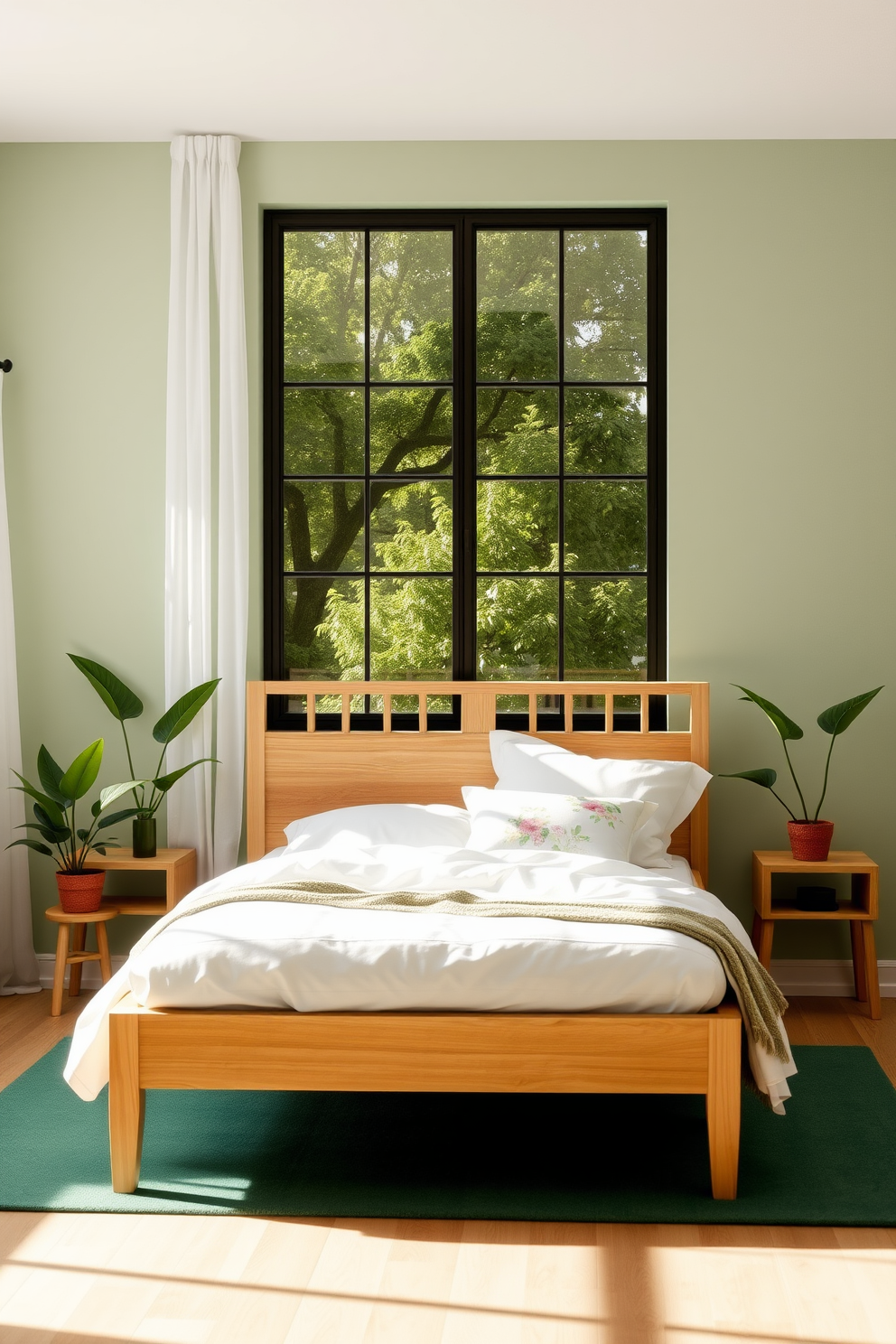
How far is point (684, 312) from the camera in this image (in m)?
3.82

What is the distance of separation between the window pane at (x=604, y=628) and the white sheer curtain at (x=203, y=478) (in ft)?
3.77

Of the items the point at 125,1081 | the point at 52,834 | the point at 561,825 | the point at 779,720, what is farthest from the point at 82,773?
the point at 779,720

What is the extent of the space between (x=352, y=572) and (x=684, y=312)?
57.5 inches

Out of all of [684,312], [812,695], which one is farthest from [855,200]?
[812,695]

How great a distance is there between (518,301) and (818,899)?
228 centimetres

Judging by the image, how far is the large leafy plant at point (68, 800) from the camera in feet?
11.6

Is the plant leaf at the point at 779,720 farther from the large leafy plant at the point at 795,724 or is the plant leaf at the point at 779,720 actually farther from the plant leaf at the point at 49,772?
the plant leaf at the point at 49,772

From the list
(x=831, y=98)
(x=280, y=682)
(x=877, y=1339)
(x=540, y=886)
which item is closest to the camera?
(x=877, y=1339)

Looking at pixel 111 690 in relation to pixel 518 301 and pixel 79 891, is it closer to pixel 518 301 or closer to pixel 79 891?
pixel 79 891

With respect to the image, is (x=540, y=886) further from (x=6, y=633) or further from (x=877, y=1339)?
(x=6, y=633)

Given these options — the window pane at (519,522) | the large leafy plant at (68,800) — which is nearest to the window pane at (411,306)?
the window pane at (519,522)

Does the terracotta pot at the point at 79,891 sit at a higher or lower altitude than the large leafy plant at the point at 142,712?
lower

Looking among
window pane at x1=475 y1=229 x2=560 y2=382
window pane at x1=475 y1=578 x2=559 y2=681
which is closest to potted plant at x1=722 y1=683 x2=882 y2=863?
window pane at x1=475 y1=578 x2=559 y2=681

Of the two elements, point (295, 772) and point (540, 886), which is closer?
point (540, 886)
